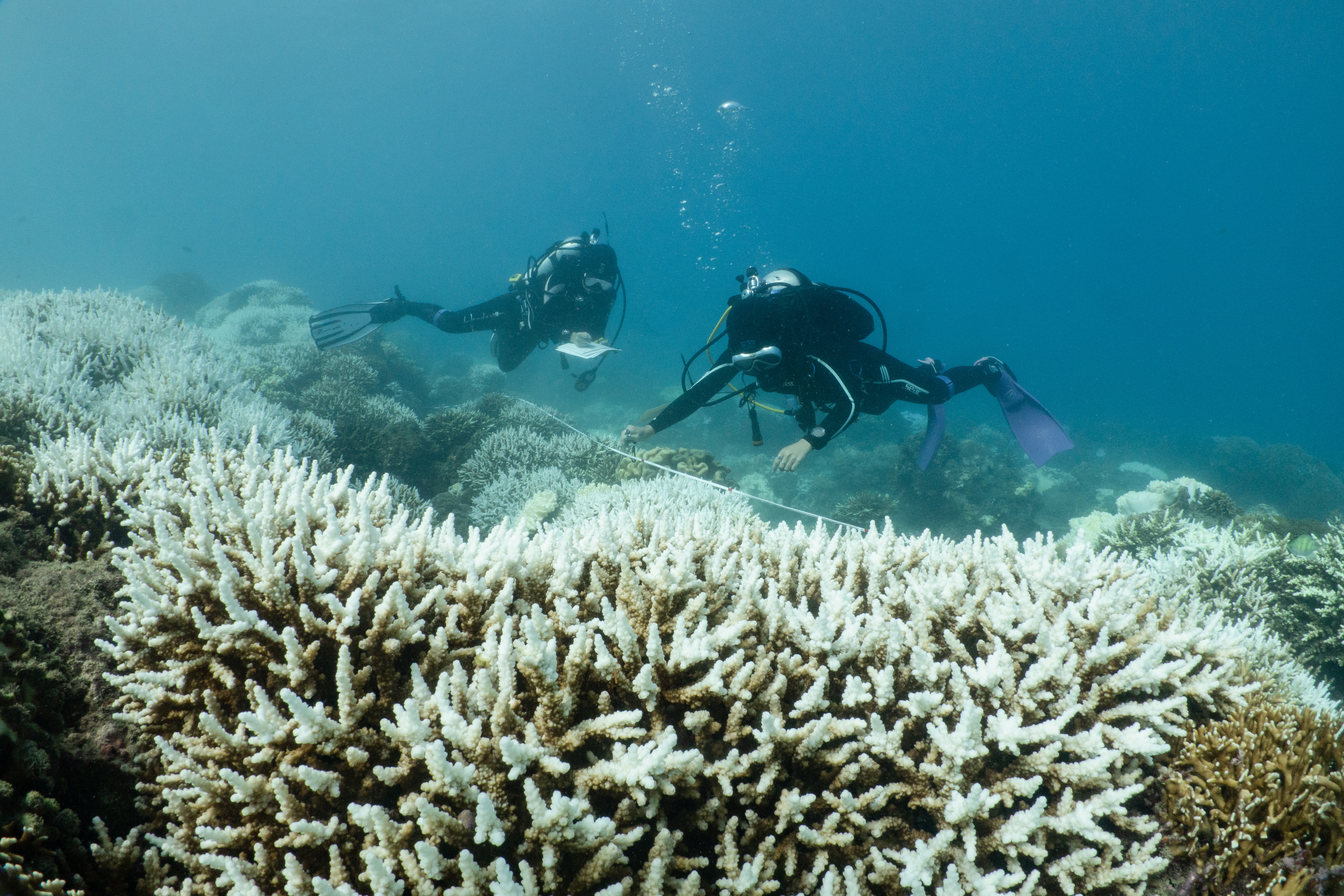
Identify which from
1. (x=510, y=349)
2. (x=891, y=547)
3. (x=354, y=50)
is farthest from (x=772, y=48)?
(x=891, y=547)

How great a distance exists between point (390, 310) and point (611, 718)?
11.5 m

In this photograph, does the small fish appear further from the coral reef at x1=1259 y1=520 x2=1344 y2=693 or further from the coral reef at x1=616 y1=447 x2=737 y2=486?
the coral reef at x1=616 y1=447 x2=737 y2=486

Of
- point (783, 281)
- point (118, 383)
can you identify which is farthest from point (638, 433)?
point (118, 383)

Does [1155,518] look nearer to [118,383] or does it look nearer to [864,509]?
[864,509]

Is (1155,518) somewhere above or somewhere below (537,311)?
below

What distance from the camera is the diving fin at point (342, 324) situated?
997cm

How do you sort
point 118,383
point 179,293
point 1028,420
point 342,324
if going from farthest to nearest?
point 179,293 < point 342,324 < point 1028,420 < point 118,383

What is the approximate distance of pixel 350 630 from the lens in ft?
5.80

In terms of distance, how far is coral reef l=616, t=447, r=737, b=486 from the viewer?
7246mm

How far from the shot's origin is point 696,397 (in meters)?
5.79

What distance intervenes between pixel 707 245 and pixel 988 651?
406ft

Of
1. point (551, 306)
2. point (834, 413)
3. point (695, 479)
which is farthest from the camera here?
point (551, 306)

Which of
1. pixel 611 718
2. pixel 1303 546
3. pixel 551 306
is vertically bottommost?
pixel 611 718

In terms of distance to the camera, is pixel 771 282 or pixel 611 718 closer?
pixel 611 718
